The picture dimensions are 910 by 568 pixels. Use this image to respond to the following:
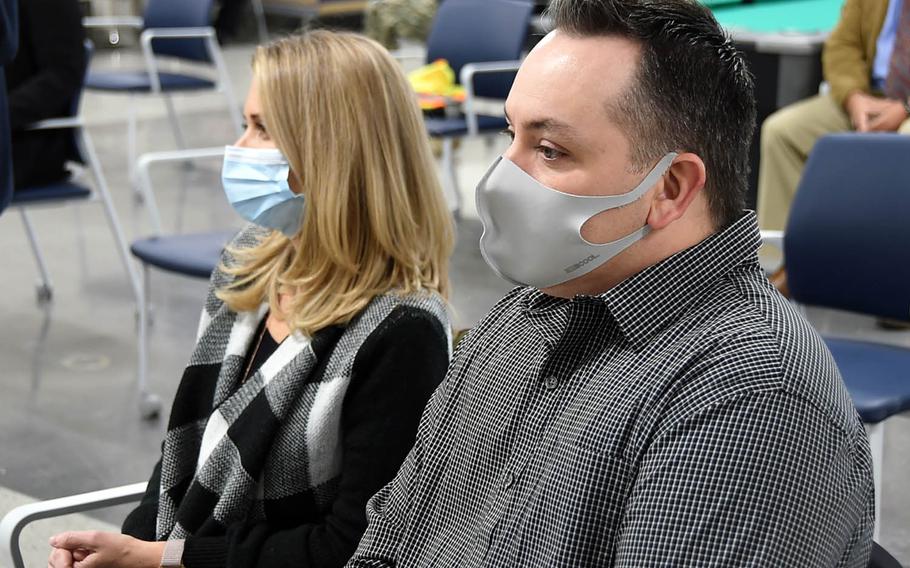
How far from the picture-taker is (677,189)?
109 centimetres

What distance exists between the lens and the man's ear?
3.54 ft

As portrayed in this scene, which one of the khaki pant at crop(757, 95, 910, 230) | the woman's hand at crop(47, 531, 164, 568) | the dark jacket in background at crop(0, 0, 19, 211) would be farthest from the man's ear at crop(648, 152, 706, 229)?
the khaki pant at crop(757, 95, 910, 230)

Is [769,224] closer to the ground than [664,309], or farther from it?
closer to the ground

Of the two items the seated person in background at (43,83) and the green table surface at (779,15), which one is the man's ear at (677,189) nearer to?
the seated person in background at (43,83)

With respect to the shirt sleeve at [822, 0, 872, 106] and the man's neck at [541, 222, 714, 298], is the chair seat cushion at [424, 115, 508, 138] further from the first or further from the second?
the man's neck at [541, 222, 714, 298]

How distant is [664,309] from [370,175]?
61 cm

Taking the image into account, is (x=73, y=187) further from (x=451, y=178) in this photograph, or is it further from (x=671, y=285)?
(x=671, y=285)

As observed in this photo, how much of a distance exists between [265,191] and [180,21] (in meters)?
4.67

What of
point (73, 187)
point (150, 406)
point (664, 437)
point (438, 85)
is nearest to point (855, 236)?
point (664, 437)

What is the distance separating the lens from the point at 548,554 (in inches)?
40.1

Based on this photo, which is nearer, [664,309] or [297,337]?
[664,309]

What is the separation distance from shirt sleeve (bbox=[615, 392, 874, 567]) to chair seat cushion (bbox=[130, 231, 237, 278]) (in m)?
2.14

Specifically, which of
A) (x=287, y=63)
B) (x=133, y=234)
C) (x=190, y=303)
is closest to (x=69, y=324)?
(x=190, y=303)

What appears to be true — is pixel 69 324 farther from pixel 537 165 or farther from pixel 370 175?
pixel 537 165
